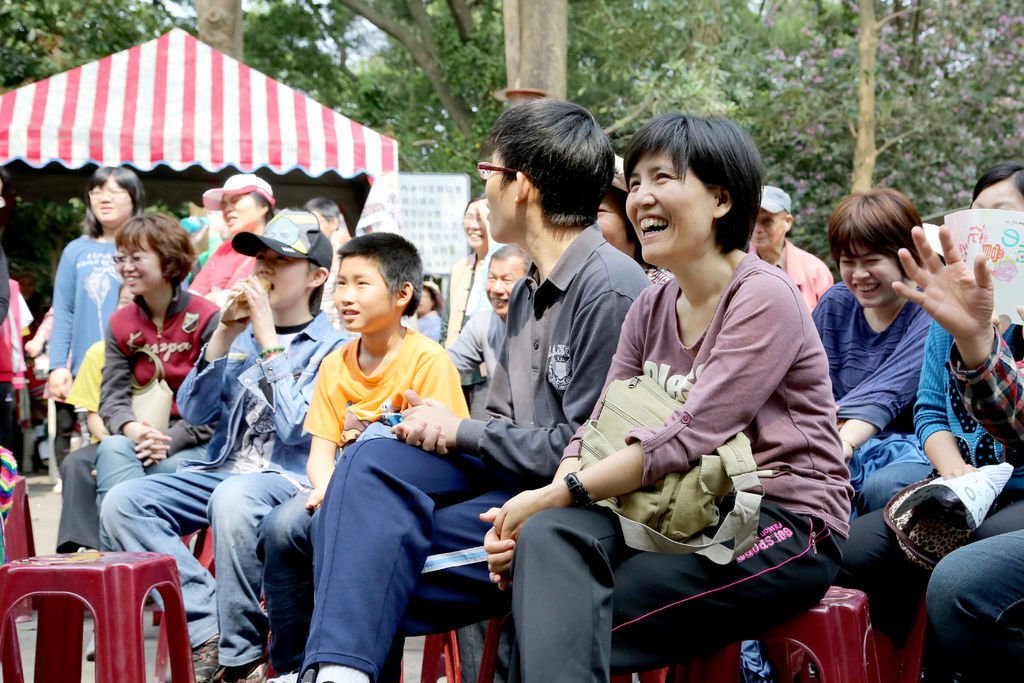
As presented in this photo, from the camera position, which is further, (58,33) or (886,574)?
(58,33)

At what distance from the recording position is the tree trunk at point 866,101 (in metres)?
13.6

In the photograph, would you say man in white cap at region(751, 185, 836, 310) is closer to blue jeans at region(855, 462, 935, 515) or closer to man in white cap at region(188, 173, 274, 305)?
blue jeans at region(855, 462, 935, 515)

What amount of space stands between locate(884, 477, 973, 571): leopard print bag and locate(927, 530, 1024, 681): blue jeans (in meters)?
0.21

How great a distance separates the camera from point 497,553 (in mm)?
2561

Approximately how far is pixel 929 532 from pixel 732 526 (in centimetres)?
93

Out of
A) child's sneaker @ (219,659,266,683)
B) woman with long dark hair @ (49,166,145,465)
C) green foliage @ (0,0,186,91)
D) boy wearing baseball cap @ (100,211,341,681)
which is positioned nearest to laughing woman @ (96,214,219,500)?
boy wearing baseball cap @ (100,211,341,681)

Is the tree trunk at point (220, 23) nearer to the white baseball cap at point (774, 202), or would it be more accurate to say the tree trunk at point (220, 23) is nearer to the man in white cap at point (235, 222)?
the man in white cap at point (235, 222)

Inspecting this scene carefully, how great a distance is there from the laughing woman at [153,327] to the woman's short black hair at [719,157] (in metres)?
2.50

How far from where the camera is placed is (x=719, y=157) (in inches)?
103

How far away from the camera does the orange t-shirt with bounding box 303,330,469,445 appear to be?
3.58 m

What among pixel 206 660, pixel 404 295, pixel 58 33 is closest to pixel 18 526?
pixel 206 660

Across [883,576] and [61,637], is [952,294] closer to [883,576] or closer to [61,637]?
[883,576]

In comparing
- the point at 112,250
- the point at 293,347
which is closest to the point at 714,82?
the point at 112,250

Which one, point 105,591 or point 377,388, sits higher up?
point 377,388
